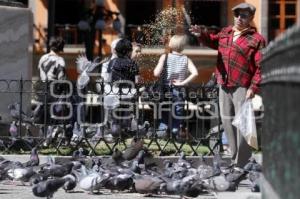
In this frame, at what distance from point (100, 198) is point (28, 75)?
475cm

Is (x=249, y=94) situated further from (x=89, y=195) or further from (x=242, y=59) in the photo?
(x=89, y=195)

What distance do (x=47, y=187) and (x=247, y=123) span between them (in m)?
2.52

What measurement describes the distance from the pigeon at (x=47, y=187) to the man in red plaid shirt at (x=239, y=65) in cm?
230

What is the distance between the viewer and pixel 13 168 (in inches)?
320

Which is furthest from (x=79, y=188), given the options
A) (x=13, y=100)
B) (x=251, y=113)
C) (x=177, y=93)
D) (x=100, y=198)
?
(x=13, y=100)

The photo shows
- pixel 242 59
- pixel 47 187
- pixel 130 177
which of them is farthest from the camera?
pixel 242 59

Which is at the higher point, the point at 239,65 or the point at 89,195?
the point at 239,65

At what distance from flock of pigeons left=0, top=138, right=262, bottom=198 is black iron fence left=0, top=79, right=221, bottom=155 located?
2.05m

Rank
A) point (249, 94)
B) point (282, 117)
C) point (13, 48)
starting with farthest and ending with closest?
point (13, 48)
point (249, 94)
point (282, 117)

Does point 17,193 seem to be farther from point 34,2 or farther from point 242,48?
point 34,2

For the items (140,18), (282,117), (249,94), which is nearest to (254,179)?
(249,94)

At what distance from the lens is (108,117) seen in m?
Result: 10.9

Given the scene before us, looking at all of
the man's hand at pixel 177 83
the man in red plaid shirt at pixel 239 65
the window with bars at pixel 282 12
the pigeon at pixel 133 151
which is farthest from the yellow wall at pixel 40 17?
the man in red plaid shirt at pixel 239 65

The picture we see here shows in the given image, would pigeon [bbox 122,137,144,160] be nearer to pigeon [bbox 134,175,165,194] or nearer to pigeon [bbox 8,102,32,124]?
pigeon [bbox 134,175,165,194]
